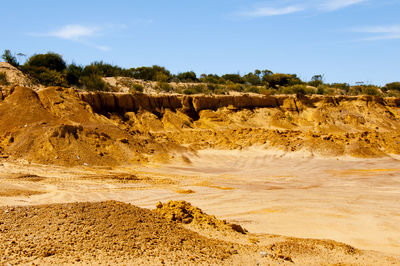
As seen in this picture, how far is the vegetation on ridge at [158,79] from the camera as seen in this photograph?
32062 millimetres

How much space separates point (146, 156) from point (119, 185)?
728 centimetres

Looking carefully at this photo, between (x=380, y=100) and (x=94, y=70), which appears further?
(x=380, y=100)

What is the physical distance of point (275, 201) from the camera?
13375 mm

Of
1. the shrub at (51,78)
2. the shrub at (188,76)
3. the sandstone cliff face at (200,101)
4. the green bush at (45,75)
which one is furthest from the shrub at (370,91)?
the shrub at (51,78)

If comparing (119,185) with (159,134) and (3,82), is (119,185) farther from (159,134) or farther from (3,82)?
(3,82)

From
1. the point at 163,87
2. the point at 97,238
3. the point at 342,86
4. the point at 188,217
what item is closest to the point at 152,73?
the point at 163,87

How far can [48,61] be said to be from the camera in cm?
3384

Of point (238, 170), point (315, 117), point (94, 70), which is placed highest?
point (94, 70)

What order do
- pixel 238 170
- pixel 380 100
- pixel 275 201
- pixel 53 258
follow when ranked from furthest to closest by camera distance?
pixel 380 100 → pixel 238 170 → pixel 275 201 → pixel 53 258

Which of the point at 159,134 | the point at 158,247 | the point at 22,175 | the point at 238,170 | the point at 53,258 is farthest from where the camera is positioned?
the point at 159,134

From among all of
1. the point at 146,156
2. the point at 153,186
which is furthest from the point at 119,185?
the point at 146,156

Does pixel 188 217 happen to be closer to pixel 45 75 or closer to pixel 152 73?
pixel 45 75

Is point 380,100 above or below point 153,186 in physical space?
above

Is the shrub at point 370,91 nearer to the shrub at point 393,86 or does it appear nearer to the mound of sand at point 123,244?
the shrub at point 393,86
